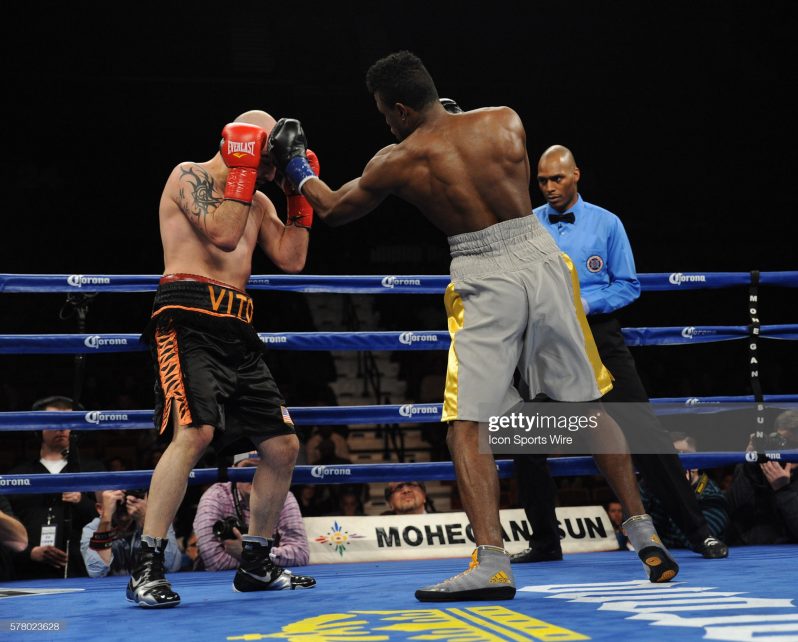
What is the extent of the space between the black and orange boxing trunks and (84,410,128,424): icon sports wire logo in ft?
2.22

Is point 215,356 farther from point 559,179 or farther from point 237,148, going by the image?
point 559,179

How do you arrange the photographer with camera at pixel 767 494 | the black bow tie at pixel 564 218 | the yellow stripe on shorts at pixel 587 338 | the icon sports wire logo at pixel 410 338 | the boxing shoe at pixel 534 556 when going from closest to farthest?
Answer: the yellow stripe on shorts at pixel 587 338 → the boxing shoe at pixel 534 556 → the black bow tie at pixel 564 218 → the icon sports wire logo at pixel 410 338 → the photographer with camera at pixel 767 494

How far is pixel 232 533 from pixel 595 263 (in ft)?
5.73

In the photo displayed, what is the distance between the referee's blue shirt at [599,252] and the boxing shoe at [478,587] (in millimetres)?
1413

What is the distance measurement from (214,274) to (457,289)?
78 centimetres

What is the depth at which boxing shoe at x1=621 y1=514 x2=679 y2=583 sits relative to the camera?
2576 mm

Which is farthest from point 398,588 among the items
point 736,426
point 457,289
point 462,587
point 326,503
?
point 326,503

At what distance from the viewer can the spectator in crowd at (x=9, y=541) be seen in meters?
3.45

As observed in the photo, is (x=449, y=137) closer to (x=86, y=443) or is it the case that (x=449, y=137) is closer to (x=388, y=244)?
(x=86, y=443)

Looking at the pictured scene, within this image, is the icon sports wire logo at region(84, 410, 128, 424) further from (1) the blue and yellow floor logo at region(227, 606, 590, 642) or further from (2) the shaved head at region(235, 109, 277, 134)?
(1) the blue and yellow floor logo at region(227, 606, 590, 642)

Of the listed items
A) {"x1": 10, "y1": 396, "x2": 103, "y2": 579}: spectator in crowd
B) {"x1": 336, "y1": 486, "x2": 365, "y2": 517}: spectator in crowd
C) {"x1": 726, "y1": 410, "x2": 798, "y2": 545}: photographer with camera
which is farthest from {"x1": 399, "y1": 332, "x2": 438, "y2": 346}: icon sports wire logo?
{"x1": 336, "y1": 486, "x2": 365, "y2": 517}: spectator in crowd

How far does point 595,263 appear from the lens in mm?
3570

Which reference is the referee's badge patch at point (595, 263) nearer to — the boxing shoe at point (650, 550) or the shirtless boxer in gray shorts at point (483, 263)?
the shirtless boxer in gray shorts at point (483, 263)

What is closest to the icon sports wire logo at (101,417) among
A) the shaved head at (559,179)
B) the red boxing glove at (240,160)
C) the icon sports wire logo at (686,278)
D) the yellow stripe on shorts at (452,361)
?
the red boxing glove at (240,160)
